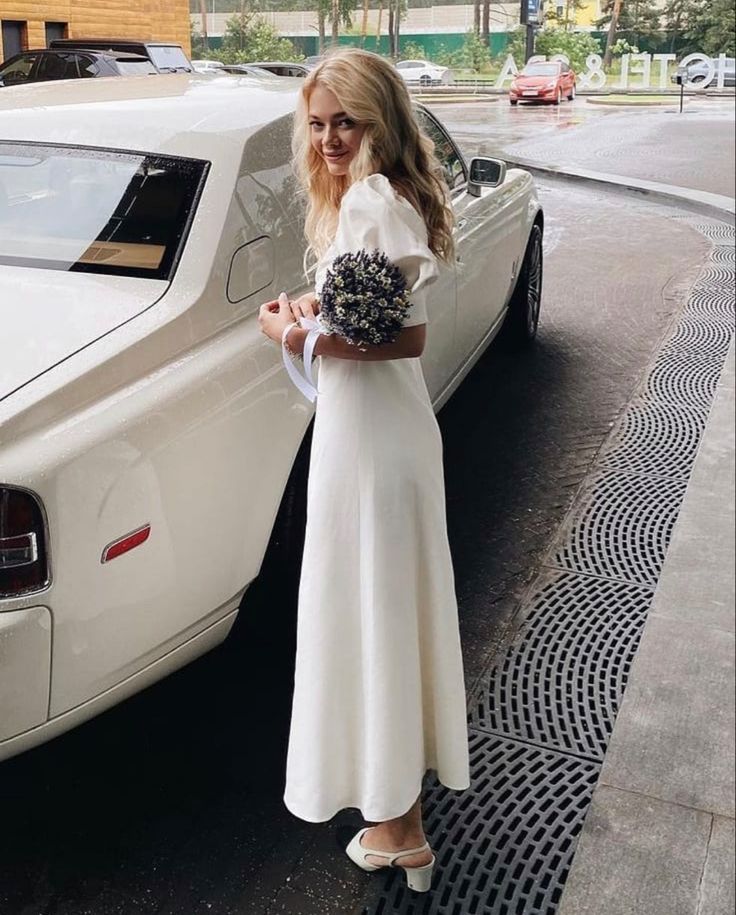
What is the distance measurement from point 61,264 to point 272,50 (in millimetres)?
11236

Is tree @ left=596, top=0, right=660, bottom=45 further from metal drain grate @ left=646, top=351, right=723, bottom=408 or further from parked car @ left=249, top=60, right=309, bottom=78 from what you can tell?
metal drain grate @ left=646, top=351, right=723, bottom=408

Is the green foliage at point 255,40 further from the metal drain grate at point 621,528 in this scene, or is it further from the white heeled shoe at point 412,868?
the white heeled shoe at point 412,868

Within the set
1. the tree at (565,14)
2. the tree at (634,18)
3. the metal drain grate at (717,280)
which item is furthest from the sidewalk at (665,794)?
the tree at (565,14)

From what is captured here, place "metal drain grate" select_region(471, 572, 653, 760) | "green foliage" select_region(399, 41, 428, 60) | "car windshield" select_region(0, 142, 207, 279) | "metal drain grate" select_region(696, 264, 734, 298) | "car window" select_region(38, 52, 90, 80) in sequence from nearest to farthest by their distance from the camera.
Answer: "car windshield" select_region(0, 142, 207, 279), "metal drain grate" select_region(471, 572, 653, 760), "metal drain grate" select_region(696, 264, 734, 298), "green foliage" select_region(399, 41, 428, 60), "car window" select_region(38, 52, 90, 80)

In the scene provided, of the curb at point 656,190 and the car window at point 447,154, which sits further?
the curb at point 656,190

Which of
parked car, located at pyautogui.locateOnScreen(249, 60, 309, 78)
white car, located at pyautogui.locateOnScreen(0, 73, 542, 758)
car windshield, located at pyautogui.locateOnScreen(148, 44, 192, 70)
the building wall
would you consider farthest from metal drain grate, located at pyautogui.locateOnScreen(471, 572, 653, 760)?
parked car, located at pyautogui.locateOnScreen(249, 60, 309, 78)

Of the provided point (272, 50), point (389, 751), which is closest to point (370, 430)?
point (389, 751)

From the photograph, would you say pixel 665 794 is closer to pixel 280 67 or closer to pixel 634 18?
pixel 634 18

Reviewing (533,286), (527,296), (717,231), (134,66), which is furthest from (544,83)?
(527,296)

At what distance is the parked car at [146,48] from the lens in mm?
11156

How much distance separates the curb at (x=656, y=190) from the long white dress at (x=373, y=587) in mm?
8998

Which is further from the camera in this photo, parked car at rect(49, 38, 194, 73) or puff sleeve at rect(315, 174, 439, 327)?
parked car at rect(49, 38, 194, 73)

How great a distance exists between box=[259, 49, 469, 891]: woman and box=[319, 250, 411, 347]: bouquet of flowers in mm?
30

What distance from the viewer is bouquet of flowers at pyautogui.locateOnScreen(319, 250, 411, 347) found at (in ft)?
5.80
